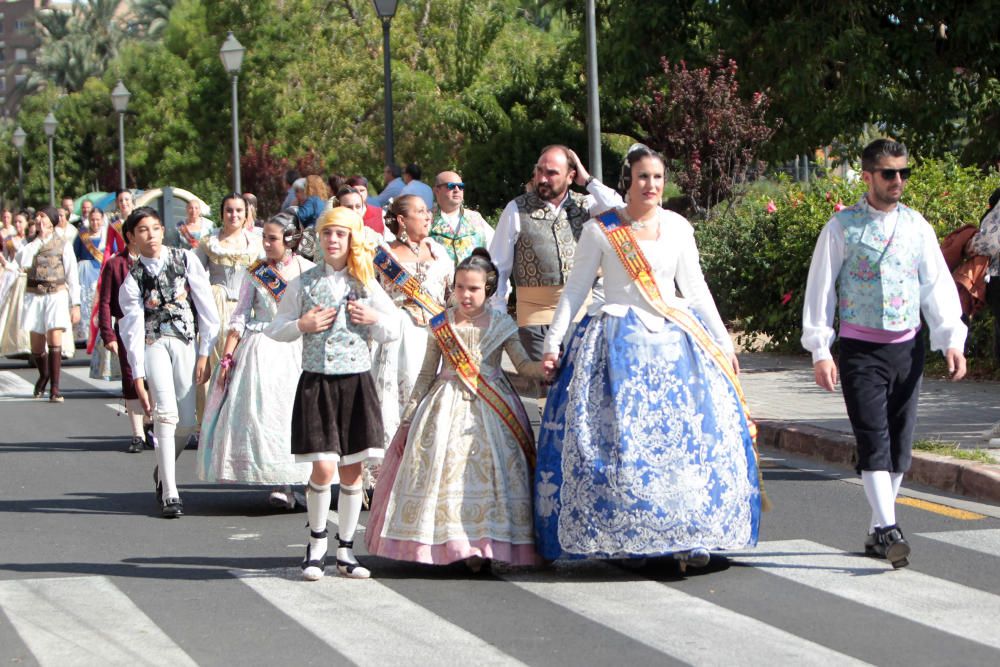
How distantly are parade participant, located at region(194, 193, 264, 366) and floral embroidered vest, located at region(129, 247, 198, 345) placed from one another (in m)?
1.55

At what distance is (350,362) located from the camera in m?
7.52

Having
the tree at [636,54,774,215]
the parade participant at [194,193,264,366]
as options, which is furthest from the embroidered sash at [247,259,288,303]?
the tree at [636,54,774,215]

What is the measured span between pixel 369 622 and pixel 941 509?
144 inches

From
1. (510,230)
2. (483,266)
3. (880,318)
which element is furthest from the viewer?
(510,230)

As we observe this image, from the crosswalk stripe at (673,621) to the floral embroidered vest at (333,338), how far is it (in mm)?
1151

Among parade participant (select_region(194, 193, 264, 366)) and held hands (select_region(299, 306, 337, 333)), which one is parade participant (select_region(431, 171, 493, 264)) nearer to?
parade participant (select_region(194, 193, 264, 366))

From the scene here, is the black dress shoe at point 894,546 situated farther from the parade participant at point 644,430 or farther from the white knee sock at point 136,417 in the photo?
the white knee sock at point 136,417

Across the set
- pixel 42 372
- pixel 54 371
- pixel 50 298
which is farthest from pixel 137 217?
pixel 42 372

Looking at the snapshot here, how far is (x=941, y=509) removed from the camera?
8.88 metres

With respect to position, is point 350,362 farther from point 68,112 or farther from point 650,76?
point 68,112

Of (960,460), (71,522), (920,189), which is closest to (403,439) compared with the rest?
(71,522)

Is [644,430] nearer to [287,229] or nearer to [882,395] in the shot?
[882,395]

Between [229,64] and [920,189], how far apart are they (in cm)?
1235

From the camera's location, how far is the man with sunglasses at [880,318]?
7.41m
